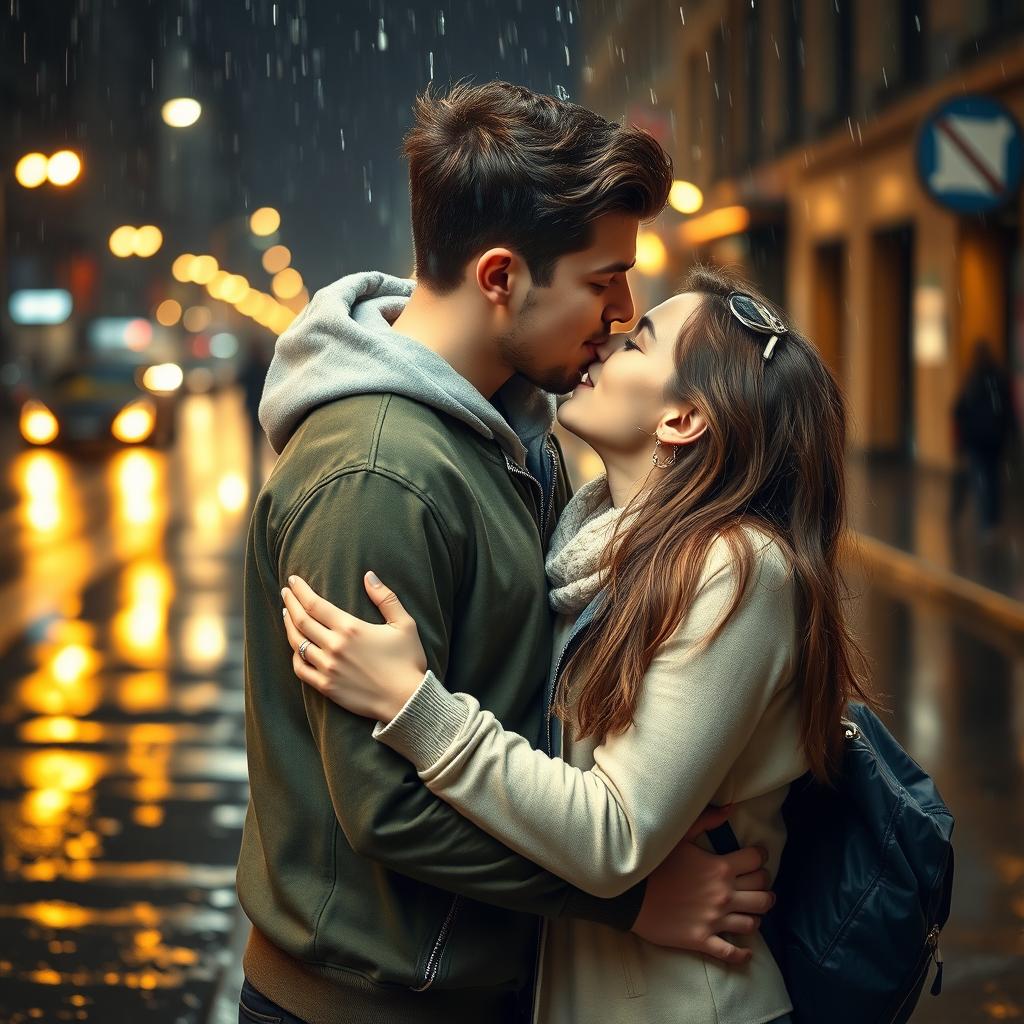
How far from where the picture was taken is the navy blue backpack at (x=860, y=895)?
2279mm

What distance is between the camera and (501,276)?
230 centimetres

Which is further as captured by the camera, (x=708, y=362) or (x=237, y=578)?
(x=237, y=578)

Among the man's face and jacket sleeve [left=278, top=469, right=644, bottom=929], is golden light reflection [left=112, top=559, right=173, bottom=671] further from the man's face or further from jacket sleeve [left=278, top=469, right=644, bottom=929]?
jacket sleeve [left=278, top=469, right=644, bottom=929]

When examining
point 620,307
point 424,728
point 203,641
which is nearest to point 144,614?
point 203,641

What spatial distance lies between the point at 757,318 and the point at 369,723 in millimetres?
866

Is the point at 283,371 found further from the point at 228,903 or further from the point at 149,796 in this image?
the point at 149,796

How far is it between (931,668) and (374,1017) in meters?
7.60

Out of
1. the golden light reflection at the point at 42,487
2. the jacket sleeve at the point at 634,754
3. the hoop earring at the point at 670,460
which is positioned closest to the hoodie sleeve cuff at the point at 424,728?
the jacket sleeve at the point at 634,754

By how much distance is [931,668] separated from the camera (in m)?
9.27

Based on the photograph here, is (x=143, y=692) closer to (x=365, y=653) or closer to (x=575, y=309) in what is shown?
(x=575, y=309)

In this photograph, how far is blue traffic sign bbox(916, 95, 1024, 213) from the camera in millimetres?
10906

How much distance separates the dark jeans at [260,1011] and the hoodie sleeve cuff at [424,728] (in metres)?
0.50

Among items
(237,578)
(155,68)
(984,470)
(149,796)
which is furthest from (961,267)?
(155,68)

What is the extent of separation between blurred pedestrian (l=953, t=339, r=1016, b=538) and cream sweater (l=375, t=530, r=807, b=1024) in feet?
43.1
